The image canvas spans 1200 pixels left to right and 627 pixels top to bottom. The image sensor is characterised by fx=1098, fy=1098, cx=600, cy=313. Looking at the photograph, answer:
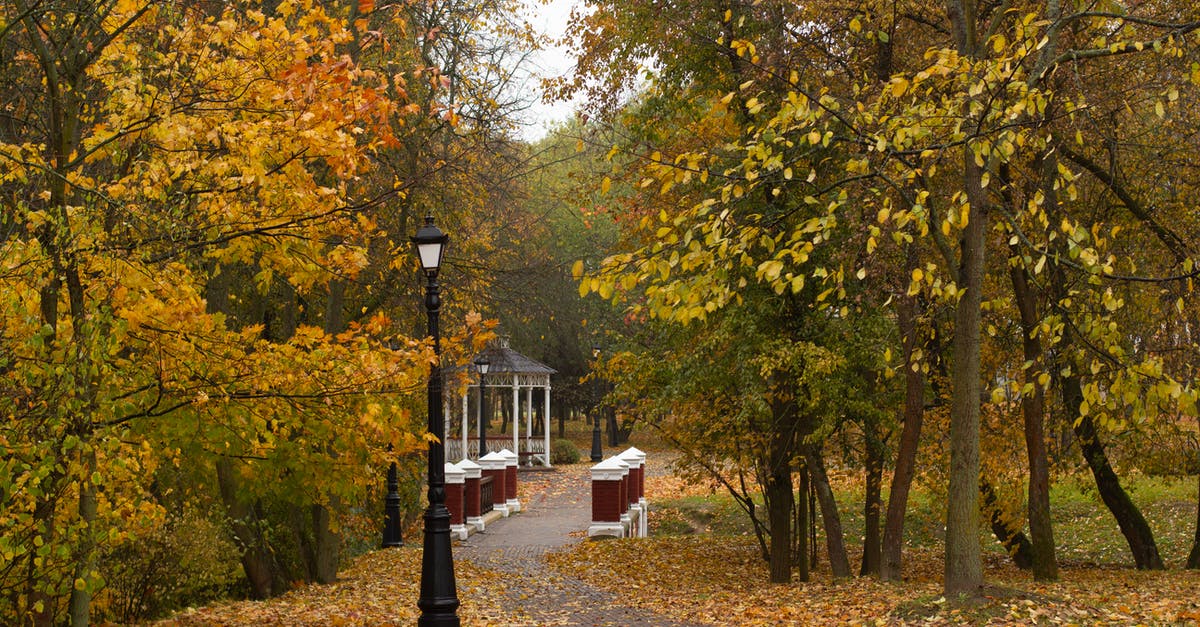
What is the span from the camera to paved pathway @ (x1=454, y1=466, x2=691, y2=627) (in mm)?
11430

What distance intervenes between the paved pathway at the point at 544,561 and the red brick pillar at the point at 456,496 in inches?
11.9

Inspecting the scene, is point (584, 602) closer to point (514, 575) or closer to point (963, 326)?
point (514, 575)

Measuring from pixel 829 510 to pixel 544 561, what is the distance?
5300 mm

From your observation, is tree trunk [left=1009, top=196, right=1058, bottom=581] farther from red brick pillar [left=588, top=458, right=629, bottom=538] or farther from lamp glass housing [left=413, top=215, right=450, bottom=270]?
red brick pillar [left=588, top=458, right=629, bottom=538]

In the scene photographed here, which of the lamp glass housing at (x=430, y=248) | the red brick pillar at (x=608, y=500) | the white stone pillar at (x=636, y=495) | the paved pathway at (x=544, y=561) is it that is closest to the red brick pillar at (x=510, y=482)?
the paved pathway at (x=544, y=561)

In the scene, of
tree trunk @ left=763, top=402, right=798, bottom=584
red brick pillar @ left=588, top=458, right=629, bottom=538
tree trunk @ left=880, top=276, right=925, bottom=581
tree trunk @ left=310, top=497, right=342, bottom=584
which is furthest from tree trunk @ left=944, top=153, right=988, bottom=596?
red brick pillar @ left=588, top=458, right=629, bottom=538

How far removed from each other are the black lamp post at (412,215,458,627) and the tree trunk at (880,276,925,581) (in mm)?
5088

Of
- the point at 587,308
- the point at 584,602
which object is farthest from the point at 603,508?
the point at 587,308

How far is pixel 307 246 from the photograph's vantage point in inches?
321

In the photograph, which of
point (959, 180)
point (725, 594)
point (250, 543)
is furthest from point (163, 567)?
point (959, 180)

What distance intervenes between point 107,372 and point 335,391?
2100 mm

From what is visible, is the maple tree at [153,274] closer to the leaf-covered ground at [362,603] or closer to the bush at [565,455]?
the leaf-covered ground at [362,603]

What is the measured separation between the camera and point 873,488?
13.9 metres

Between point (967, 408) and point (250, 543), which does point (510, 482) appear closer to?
point (250, 543)
